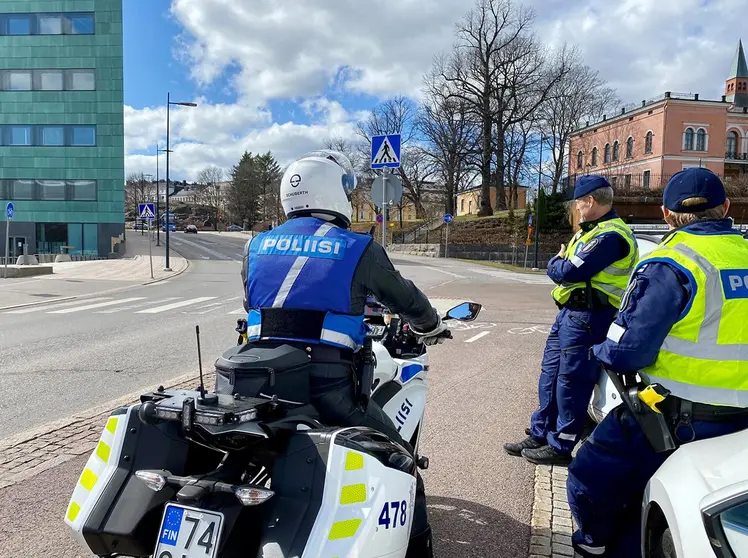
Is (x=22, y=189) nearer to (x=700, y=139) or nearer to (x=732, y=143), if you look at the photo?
(x=700, y=139)

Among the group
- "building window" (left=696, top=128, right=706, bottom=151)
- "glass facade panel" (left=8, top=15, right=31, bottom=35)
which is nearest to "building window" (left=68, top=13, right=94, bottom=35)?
"glass facade panel" (left=8, top=15, right=31, bottom=35)

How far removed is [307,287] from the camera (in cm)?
244

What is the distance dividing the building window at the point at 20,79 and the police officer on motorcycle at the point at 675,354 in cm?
5155

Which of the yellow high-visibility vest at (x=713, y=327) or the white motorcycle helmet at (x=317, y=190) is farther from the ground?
the white motorcycle helmet at (x=317, y=190)

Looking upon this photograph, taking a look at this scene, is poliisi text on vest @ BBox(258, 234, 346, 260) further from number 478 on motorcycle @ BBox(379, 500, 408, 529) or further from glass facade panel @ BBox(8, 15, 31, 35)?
glass facade panel @ BBox(8, 15, 31, 35)

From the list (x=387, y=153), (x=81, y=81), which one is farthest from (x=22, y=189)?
(x=387, y=153)

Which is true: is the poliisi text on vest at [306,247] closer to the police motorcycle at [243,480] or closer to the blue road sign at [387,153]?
the police motorcycle at [243,480]

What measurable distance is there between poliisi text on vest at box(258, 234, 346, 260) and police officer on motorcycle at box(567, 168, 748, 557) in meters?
1.27

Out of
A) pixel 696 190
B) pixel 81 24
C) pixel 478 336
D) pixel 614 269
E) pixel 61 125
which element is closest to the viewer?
pixel 696 190

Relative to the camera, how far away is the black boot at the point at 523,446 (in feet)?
15.1

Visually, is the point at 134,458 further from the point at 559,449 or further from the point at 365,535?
the point at 559,449

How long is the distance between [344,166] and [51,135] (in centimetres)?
4938

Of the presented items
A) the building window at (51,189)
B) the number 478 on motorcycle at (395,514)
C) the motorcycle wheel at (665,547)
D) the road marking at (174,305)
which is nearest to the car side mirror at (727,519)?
the motorcycle wheel at (665,547)

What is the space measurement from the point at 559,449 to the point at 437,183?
60768 millimetres
